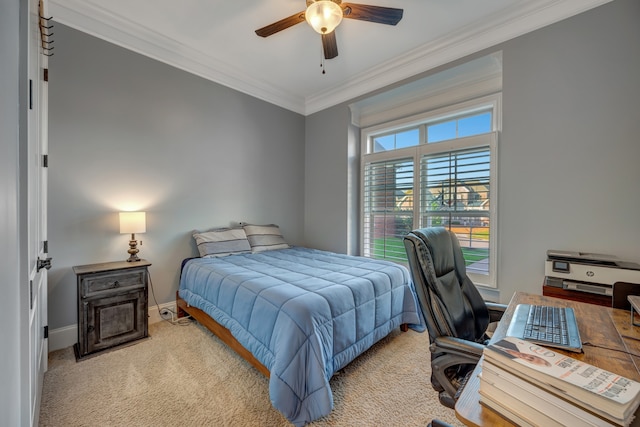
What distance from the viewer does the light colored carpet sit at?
4.98 feet

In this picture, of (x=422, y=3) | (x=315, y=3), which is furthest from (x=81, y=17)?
(x=422, y=3)

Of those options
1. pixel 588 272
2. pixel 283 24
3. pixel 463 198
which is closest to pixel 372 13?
pixel 283 24

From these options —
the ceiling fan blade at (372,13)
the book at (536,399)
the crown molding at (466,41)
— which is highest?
the crown molding at (466,41)

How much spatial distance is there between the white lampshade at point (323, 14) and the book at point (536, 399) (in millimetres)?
2169

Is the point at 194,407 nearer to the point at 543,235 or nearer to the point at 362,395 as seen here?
the point at 362,395

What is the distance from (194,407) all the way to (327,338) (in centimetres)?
92

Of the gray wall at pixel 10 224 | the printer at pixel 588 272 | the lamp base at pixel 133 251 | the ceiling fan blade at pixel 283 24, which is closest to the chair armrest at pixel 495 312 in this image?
the printer at pixel 588 272

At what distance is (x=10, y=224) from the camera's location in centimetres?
83

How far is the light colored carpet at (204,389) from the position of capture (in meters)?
1.52

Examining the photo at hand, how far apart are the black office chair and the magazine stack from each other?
0.41 metres

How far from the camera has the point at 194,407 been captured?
1.60m

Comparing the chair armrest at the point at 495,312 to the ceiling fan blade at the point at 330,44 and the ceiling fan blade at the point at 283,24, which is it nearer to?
the ceiling fan blade at the point at 330,44

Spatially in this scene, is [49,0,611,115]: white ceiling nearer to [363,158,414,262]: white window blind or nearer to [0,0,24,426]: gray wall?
[363,158,414,262]: white window blind

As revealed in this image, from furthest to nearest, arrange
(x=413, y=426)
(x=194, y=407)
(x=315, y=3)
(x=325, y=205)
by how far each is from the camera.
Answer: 1. (x=325, y=205)
2. (x=315, y=3)
3. (x=194, y=407)
4. (x=413, y=426)
